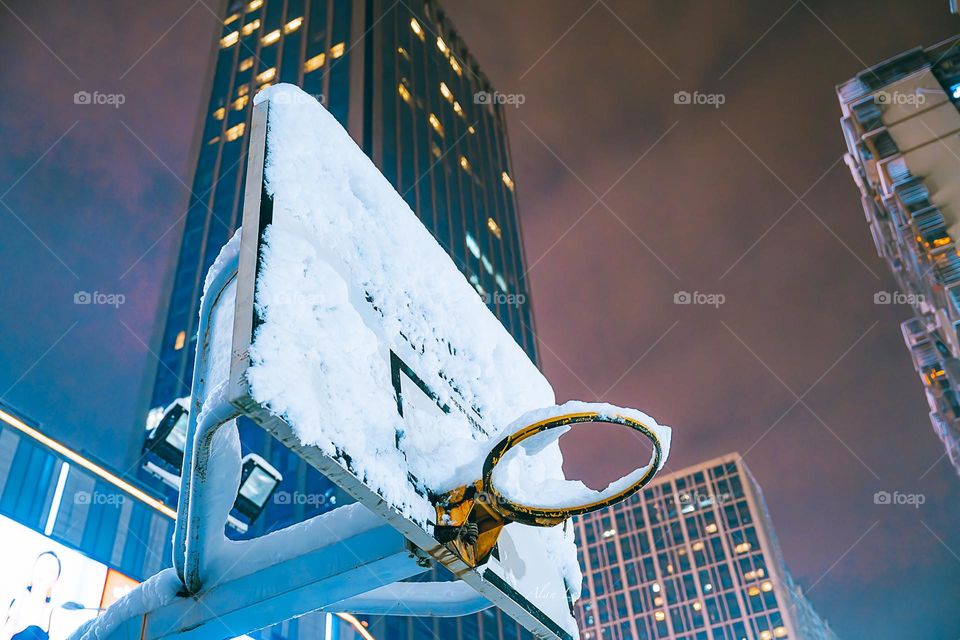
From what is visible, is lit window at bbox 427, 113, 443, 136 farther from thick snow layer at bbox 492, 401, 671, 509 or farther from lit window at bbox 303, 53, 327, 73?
thick snow layer at bbox 492, 401, 671, 509

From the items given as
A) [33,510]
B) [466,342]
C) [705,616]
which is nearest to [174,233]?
[33,510]

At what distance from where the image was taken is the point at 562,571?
4.21 metres

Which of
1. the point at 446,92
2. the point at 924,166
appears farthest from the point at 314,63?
the point at 924,166

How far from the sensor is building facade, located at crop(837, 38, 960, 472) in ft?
94.7

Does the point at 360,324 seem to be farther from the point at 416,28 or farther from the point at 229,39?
the point at 416,28

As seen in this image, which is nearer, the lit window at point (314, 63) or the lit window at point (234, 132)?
the lit window at point (234, 132)

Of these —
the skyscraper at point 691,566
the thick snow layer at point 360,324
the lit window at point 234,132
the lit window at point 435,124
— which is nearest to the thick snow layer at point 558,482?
the thick snow layer at point 360,324

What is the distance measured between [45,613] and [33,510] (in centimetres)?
172

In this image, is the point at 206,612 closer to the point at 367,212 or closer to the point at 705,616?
the point at 367,212

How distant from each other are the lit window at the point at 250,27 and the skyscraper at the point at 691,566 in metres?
65.3

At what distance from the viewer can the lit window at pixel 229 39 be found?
57.0m

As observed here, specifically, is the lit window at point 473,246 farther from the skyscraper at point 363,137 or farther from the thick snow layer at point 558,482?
the thick snow layer at point 558,482

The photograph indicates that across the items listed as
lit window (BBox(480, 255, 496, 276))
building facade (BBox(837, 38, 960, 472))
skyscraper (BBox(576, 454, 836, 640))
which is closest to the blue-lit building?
lit window (BBox(480, 255, 496, 276))

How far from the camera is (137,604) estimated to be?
10.9ft
